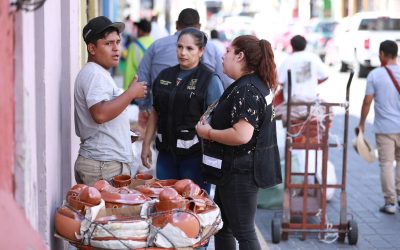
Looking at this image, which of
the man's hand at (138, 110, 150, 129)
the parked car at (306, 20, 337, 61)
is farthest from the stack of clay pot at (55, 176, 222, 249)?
the parked car at (306, 20, 337, 61)

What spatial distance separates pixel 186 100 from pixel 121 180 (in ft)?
3.67

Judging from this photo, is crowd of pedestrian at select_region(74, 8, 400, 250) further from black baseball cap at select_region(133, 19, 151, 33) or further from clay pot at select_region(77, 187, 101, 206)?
black baseball cap at select_region(133, 19, 151, 33)

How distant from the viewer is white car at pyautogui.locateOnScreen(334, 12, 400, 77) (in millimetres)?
26469

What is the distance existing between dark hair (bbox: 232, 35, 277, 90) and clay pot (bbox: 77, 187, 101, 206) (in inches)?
56.4

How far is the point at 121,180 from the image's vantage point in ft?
16.5

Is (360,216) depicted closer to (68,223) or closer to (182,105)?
(182,105)

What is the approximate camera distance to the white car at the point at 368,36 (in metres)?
26.5

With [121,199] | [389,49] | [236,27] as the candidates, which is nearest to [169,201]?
[121,199]

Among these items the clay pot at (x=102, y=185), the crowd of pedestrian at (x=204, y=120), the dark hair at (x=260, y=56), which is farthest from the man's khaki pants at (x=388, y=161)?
the clay pot at (x=102, y=185)

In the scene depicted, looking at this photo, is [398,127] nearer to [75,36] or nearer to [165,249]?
[75,36]

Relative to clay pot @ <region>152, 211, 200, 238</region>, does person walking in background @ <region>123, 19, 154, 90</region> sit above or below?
above

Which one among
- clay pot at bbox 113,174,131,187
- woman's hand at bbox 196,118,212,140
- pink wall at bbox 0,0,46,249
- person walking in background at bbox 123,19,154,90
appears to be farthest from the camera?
person walking in background at bbox 123,19,154,90

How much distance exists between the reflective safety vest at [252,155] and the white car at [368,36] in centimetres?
2150

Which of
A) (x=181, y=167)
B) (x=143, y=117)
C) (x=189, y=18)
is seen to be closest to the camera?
(x=181, y=167)
